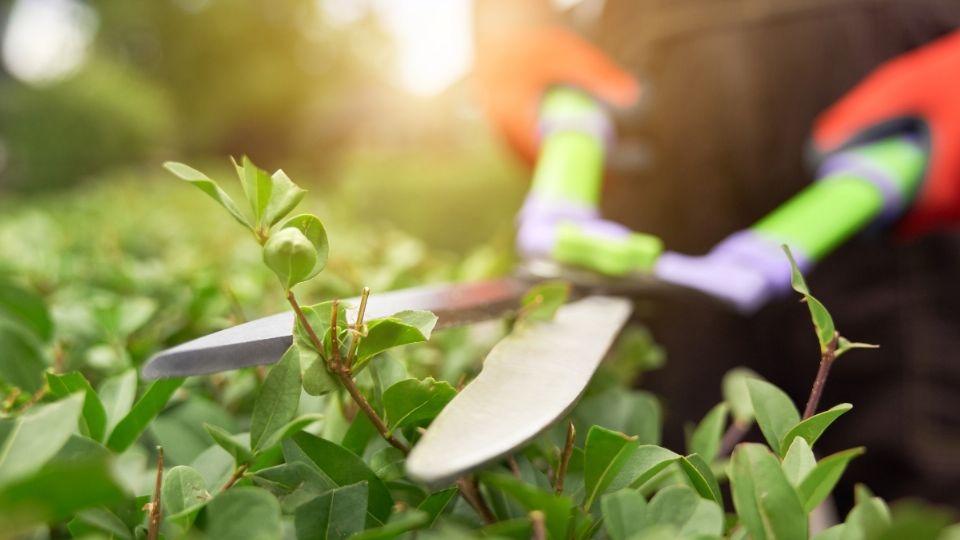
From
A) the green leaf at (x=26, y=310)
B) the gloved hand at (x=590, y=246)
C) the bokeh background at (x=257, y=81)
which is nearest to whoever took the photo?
the green leaf at (x=26, y=310)

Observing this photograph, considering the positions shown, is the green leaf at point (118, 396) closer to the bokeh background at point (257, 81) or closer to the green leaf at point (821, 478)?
the green leaf at point (821, 478)

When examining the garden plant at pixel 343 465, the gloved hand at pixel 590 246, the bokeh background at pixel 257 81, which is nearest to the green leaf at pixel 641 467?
the garden plant at pixel 343 465

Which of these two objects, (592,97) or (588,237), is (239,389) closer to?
(588,237)

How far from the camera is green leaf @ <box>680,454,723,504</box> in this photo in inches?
20.6

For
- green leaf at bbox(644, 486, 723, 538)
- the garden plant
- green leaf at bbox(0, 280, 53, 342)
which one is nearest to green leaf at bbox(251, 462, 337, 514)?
the garden plant

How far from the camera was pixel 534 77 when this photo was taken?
5.73 feet

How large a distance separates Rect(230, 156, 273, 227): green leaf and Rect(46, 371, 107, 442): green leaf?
0.21 metres

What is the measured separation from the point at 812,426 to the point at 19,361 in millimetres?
741

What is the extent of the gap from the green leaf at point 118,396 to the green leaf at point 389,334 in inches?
9.3

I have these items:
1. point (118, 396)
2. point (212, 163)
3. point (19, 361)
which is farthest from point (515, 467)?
point (212, 163)

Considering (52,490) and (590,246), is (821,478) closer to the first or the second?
(52,490)

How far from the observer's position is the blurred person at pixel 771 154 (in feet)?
5.43

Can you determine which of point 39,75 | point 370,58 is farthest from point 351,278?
point 370,58

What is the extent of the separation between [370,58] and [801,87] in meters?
23.7
